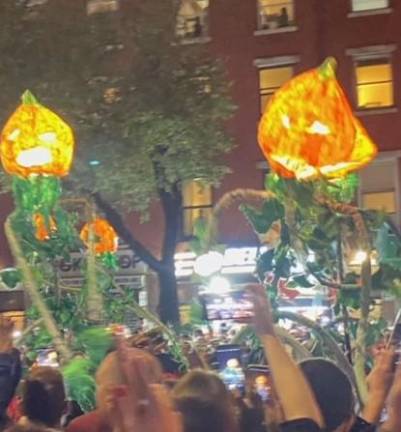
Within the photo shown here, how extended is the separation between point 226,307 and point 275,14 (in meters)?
21.6

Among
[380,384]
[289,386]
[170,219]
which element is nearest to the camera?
[289,386]

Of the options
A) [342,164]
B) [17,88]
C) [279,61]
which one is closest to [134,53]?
[17,88]

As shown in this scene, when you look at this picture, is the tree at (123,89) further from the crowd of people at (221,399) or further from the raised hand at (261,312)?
the raised hand at (261,312)

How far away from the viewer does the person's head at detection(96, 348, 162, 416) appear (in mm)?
3000

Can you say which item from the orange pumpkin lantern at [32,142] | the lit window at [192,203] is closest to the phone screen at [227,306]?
the orange pumpkin lantern at [32,142]

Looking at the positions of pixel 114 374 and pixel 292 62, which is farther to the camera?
pixel 292 62

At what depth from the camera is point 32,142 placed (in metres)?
6.57

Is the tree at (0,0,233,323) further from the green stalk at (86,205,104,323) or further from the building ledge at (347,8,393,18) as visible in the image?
the green stalk at (86,205,104,323)

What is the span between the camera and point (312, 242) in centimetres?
605

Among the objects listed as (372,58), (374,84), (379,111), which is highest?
(372,58)

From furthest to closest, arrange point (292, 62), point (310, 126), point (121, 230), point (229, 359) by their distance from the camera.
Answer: point (292, 62)
point (121, 230)
point (229, 359)
point (310, 126)

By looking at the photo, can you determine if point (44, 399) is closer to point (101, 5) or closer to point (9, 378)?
point (9, 378)

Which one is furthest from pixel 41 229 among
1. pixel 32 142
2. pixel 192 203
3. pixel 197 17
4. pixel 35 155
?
pixel 197 17

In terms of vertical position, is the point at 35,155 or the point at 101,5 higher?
the point at 101,5
